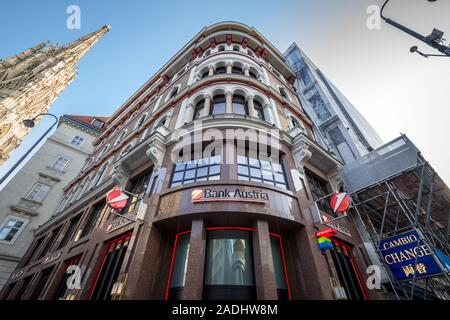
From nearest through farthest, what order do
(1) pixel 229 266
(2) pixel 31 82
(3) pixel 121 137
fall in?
(1) pixel 229 266 → (3) pixel 121 137 → (2) pixel 31 82

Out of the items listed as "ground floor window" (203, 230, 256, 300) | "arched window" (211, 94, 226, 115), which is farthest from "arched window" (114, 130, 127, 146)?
"ground floor window" (203, 230, 256, 300)

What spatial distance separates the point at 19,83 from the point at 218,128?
55.7 m

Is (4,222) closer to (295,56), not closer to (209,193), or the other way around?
(209,193)

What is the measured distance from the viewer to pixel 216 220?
7.89m

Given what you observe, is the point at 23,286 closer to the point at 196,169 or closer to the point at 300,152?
the point at 196,169

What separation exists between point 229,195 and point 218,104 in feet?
23.7

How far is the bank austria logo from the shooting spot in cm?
788

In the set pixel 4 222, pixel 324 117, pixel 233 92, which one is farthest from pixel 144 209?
pixel 324 117

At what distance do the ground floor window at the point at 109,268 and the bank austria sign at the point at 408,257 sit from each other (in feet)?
36.7

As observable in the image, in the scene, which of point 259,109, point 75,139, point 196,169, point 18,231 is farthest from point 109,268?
point 75,139

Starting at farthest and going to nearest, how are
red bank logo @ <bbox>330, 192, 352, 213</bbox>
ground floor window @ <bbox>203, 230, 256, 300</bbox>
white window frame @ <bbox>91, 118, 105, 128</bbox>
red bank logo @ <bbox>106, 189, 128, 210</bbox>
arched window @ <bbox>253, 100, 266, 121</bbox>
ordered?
white window frame @ <bbox>91, 118, 105, 128</bbox> < arched window @ <bbox>253, 100, 266, 121</bbox> < red bank logo @ <bbox>106, 189, 128, 210</bbox> < red bank logo @ <bbox>330, 192, 352, 213</bbox> < ground floor window @ <bbox>203, 230, 256, 300</bbox>

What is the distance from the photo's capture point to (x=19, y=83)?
43.6m

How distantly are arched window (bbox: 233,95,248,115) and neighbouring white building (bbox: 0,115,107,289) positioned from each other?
20.8 m

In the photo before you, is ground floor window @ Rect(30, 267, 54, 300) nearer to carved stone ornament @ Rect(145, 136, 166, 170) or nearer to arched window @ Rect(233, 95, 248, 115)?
carved stone ornament @ Rect(145, 136, 166, 170)
